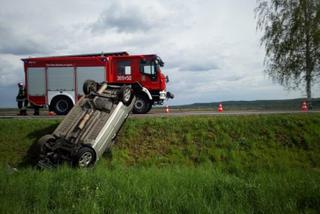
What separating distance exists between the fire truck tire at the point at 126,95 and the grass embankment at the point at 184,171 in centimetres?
146

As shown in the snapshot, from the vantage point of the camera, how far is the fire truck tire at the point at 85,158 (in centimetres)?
1045

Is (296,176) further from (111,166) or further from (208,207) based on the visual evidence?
(111,166)

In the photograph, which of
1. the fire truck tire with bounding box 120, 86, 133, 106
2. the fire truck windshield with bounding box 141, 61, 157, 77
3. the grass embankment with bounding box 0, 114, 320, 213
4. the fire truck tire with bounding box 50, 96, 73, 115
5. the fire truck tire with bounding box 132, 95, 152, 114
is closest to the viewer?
the grass embankment with bounding box 0, 114, 320, 213

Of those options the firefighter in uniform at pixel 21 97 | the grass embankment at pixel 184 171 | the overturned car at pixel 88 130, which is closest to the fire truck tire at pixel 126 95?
the overturned car at pixel 88 130

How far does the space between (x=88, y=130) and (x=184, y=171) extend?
10.2 feet

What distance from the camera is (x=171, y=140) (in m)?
13.2

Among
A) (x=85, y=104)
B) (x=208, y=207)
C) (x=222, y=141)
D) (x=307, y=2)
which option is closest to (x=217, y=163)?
(x=222, y=141)

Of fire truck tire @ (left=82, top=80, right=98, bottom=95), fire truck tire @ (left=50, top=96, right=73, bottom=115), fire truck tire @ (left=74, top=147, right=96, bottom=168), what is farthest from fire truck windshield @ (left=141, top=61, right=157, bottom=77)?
fire truck tire @ (left=74, top=147, right=96, bottom=168)

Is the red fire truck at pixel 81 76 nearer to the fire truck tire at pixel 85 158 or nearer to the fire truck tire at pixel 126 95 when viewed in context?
the fire truck tire at pixel 126 95

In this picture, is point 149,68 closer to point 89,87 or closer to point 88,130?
point 89,87

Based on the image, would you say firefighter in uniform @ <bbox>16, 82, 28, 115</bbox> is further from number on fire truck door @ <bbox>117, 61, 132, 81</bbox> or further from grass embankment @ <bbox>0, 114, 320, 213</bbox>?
grass embankment @ <bbox>0, 114, 320, 213</bbox>

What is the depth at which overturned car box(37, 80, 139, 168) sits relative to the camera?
35.2ft

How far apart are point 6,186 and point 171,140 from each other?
20.4 feet

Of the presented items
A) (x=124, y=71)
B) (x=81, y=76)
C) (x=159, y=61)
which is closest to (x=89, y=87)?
(x=124, y=71)
